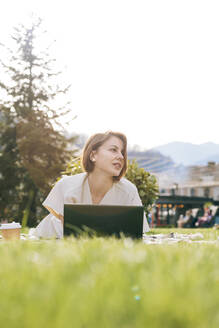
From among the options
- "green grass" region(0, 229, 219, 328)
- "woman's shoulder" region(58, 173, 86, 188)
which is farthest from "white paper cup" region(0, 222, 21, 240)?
"green grass" region(0, 229, 219, 328)

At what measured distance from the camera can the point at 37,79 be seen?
28.0 m

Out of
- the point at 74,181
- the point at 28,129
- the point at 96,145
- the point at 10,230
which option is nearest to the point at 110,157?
the point at 96,145

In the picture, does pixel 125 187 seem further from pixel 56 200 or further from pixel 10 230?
pixel 10 230

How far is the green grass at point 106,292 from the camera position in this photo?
3.57 ft

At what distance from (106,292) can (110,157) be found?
4.15 metres

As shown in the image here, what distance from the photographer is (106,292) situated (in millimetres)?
1296

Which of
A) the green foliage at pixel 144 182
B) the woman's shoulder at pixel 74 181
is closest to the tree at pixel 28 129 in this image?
the green foliage at pixel 144 182

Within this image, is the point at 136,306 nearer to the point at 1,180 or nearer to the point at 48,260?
the point at 48,260

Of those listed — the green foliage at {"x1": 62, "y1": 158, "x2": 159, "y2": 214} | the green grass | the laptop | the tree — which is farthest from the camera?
the tree

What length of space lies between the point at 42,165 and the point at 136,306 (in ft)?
83.9

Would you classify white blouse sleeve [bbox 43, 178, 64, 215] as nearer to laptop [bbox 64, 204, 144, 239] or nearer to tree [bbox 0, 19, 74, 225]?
laptop [bbox 64, 204, 144, 239]

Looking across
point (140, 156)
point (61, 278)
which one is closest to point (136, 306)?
point (61, 278)

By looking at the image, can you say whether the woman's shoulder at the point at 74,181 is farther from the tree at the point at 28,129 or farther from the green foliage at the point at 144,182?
the tree at the point at 28,129

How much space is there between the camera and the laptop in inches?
148
